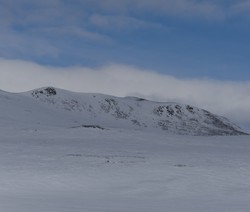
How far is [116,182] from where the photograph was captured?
20750 millimetres

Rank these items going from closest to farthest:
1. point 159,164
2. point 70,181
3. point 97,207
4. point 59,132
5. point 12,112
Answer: point 97,207
point 70,181
point 159,164
point 59,132
point 12,112

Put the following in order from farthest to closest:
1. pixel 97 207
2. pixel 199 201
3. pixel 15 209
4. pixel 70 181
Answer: pixel 70 181 → pixel 199 201 → pixel 97 207 → pixel 15 209

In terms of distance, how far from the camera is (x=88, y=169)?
23.8 m

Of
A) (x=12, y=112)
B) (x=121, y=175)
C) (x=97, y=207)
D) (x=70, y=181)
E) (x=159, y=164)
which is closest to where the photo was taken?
(x=97, y=207)

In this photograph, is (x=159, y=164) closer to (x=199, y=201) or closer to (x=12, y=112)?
(x=199, y=201)

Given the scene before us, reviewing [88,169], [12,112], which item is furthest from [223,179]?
[12,112]

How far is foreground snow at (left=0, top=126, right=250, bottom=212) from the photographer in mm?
14672

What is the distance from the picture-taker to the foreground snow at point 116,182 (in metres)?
14.7

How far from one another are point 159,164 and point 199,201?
9.37m

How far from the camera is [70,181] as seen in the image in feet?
67.9

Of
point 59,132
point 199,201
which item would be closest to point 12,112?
point 59,132

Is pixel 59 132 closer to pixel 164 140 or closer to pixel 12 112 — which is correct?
pixel 164 140

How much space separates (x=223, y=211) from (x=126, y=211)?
2.80 m

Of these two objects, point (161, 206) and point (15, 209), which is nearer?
point (15, 209)
